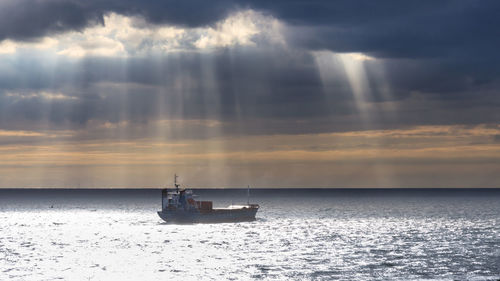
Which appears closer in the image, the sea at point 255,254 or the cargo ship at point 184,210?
the sea at point 255,254

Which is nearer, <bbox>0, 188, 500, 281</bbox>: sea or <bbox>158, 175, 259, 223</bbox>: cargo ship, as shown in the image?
<bbox>0, 188, 500, 281</bbox>: sea

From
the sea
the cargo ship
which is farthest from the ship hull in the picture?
the sea

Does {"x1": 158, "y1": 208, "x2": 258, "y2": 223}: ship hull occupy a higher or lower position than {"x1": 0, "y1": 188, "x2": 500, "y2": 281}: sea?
higher

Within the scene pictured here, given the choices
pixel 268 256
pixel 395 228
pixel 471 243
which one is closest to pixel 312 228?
pixel 395 228

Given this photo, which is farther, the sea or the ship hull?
the ship hull

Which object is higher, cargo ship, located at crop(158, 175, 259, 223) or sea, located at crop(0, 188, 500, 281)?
cargo ship, located at crop(158, 175, 259, 223)

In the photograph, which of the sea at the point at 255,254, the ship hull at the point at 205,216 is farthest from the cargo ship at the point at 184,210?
the sea at the point at 255,254

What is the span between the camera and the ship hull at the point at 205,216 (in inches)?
5664

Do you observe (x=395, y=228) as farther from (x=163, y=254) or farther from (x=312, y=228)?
(x=163, y=254)

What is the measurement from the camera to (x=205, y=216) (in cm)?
14550

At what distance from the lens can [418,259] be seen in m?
75.5

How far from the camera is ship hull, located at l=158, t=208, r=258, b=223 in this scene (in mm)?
143875

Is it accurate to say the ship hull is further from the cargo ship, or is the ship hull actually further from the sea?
the sea

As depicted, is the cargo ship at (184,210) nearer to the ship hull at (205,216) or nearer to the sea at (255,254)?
the ship hull at (205,216)
